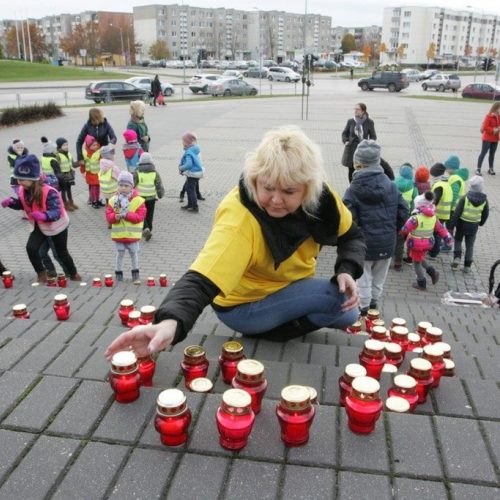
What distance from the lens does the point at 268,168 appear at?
2553 mm

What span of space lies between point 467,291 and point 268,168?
17.6 feet

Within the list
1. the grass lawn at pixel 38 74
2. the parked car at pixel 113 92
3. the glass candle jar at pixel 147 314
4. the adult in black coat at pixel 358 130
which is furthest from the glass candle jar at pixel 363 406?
the grass lawn at pixel 38 74

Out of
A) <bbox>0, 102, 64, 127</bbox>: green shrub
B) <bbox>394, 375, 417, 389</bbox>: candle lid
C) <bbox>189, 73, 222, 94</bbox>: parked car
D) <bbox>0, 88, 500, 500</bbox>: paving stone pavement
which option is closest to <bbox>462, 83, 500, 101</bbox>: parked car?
<bbox>189, 73, 222, 94</bbox>: parked car

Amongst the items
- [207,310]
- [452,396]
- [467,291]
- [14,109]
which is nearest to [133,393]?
[452,396]

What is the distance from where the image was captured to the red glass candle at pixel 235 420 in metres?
1.92

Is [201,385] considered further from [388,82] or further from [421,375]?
[388,82]

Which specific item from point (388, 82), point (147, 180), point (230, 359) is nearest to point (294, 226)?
point (230, 359)

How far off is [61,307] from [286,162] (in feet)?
8.35

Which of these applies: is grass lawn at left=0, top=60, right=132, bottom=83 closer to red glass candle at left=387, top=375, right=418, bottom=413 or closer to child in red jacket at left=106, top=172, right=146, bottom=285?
child in red jacket at left=106, top=172, right=146, bottom=285

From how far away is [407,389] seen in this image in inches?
90.6

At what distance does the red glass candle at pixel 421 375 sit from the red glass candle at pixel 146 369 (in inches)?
48.0

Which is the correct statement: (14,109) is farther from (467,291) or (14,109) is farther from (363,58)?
(363,58)

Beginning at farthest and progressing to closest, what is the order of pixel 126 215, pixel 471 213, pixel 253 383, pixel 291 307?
pixel 471 213, pixel 126 215, pixel 291 307, pixel 253 383

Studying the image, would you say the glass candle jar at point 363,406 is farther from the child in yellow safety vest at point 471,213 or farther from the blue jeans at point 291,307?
the child in yellow safety vest at point 471,213
